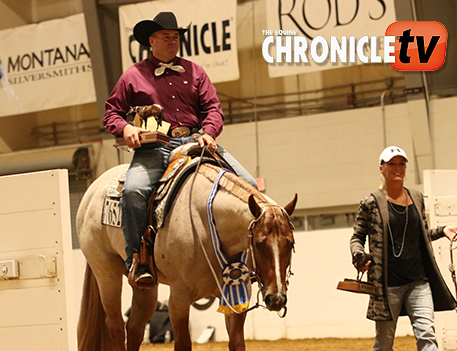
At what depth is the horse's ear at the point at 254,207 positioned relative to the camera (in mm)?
3270

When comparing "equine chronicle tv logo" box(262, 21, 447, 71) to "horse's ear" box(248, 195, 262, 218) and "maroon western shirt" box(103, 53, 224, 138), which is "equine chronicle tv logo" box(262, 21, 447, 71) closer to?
"maroon western shirt" box(103, 53, 224, 138)

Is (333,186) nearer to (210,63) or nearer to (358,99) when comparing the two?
(358,99)

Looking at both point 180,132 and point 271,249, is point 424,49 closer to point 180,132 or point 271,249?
point 180,132

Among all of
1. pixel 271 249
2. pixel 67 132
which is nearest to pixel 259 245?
pixel 271 249

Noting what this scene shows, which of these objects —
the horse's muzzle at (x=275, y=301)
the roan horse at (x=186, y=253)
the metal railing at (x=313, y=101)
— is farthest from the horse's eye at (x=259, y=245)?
the metal railing at (x=313, y=101)

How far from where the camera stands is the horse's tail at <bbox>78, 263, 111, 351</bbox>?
4742 millimetres

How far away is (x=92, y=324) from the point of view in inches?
189

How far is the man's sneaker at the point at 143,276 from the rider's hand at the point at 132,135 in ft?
2.53

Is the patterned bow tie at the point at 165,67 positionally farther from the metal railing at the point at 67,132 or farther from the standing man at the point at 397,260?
the metal railing at the point at 67,132

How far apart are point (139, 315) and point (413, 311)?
1928mm

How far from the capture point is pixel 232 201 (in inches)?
142

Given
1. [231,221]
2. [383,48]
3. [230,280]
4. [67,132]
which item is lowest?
[230,280]

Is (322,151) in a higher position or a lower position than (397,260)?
higher

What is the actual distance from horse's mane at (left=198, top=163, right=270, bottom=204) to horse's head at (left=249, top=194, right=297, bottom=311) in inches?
7.1
